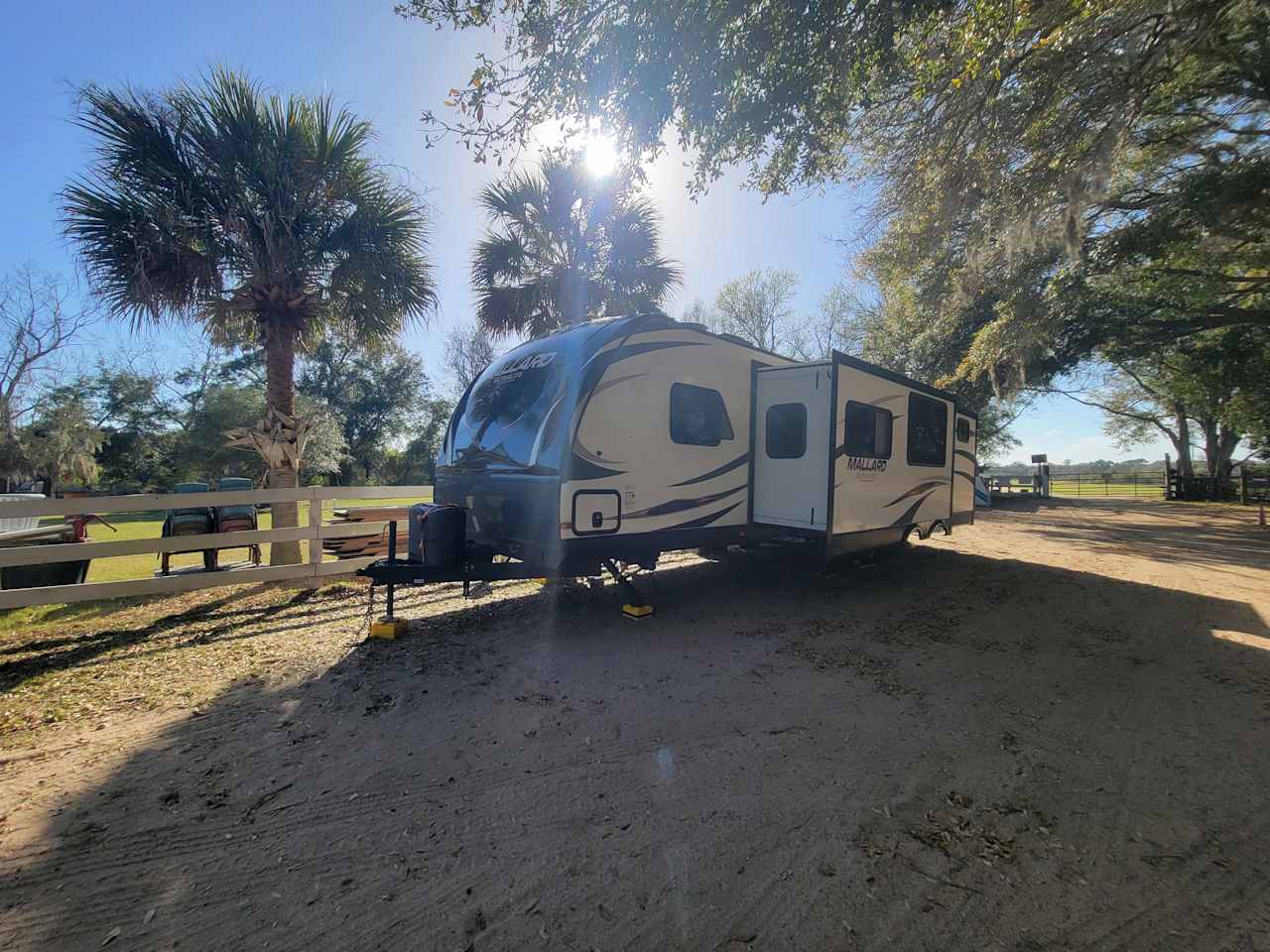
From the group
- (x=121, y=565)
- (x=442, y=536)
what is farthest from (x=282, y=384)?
(x=121, y=565)

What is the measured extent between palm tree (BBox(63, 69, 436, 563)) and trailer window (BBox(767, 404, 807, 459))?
5.97m

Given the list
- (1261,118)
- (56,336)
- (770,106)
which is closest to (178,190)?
(770,106)

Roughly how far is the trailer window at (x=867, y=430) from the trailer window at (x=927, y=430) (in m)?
0.72

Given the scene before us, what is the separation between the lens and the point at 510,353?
578 cm

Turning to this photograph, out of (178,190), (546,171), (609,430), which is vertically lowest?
(609,430)

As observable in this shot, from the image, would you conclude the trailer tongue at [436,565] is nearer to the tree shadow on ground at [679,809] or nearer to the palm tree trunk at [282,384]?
the tree shadow on ground at [679,809]

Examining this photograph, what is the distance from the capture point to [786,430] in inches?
235

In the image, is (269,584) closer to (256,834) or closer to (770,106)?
(256,834)

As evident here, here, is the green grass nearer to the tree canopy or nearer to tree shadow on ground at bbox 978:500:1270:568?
tree shadow on ground at bbox 978:500:1270:568

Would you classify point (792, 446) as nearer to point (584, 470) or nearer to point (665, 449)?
point (665, 449)

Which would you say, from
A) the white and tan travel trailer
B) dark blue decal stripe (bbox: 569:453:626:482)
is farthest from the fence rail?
dark blue decal stripe (bbox: 569:453:626:482)

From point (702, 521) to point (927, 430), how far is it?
406 centimetres

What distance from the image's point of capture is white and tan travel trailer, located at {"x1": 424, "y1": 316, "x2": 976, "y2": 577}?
4.62 metres

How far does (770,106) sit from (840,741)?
6197 mm
